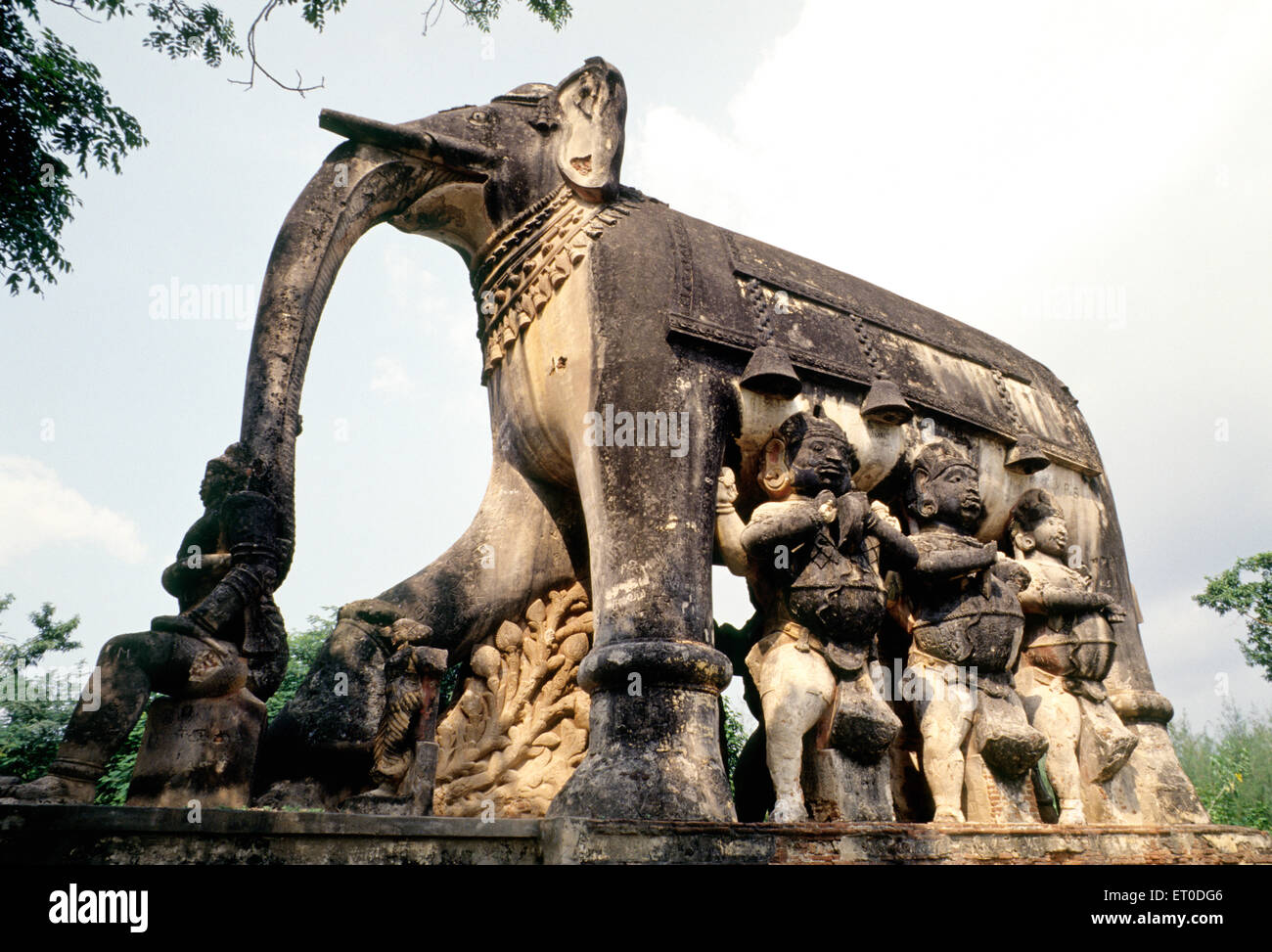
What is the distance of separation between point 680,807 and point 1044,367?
5499mm

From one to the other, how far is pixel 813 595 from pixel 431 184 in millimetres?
3106

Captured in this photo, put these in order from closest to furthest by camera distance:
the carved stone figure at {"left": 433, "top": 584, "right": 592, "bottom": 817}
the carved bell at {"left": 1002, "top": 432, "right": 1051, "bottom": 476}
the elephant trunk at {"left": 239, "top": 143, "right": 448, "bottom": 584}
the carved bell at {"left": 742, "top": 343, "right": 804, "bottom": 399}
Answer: the elephant trunk at {"left": 239, "top": 143, "right": 448, "bottom": 584}, the carved stone figure at {"left": 433, "top": 584, "right": 592, "bottom": 817}, the carved bell at {"left": 742, "top": 343, "right": 804, "bottom": 399}, the carved bell at {"left": 1002, "top": 432, "right": 1051, "bottom": 476}

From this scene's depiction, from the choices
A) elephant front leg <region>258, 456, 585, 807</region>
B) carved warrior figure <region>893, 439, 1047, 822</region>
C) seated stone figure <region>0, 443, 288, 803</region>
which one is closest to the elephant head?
seated stone figure <region>0, 443, 288, 803</region>

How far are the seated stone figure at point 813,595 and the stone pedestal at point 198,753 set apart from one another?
2353 mm

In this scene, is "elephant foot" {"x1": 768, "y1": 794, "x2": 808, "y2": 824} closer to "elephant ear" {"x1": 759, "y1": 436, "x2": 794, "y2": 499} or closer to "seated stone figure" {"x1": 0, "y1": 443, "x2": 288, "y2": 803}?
"elephant ear" {"x1": 759, "y1": 436, "x2": 794, "y2": 499}

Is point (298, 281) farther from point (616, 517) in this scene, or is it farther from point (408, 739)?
point (408, 739)

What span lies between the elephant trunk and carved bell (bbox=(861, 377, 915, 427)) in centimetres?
277

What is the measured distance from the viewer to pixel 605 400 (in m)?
4.87

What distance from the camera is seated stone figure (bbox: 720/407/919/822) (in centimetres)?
477

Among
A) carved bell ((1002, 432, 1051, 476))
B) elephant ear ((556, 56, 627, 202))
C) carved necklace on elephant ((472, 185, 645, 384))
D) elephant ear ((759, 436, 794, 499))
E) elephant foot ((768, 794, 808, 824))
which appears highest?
elephant ear ((556, 56, 627, 202))

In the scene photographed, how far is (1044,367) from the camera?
7938 millimetres
